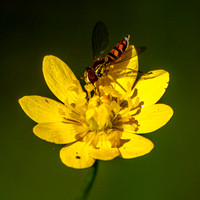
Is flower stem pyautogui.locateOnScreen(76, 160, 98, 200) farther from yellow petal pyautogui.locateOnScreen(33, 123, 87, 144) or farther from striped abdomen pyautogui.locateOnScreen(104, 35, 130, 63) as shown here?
striped abdomen pyautogui.locateOnScreen(104, 35, 130, 63)

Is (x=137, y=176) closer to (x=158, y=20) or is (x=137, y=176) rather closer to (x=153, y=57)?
(x=153, y=57)

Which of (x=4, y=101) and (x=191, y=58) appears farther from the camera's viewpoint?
(x=191, y=58)

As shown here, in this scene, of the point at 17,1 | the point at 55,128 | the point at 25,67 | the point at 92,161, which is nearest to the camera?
the point at 92,161

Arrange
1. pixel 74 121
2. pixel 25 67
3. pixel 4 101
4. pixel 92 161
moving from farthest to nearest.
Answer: pixel 25 67, pixel 4 101, pixel 74 121, pixel 92 161

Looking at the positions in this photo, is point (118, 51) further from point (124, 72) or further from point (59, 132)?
point (59, 132)

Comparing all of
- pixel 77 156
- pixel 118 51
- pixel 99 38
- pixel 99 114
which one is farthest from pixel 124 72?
pixel 77 156

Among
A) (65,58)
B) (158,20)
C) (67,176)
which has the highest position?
(158,20)

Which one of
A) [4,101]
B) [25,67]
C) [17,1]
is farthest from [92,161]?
[17,1]
